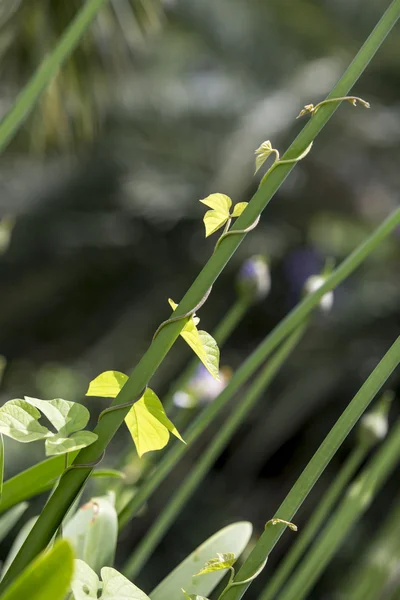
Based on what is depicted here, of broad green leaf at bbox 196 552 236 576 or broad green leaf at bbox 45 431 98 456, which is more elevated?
broad green leaf at bbox 45 431 98 456

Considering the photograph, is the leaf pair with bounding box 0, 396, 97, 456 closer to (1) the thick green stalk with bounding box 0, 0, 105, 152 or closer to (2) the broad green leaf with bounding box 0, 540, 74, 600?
(2) the broad green leaf with bounding box 0, 540, 74, 600

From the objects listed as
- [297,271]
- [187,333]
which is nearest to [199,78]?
[297,271]

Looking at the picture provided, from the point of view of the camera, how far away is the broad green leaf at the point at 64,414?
0.18 meters

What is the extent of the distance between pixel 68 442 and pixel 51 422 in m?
0.01

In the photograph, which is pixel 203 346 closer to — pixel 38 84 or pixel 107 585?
pixel 107 585

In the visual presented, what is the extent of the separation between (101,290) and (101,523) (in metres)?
1.67

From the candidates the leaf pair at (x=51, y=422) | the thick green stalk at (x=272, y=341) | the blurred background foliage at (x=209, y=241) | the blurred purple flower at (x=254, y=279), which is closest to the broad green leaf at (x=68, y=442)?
the leaf pair at (x=51, y=422)

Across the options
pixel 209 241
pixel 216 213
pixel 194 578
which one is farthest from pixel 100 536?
pixel 209 241

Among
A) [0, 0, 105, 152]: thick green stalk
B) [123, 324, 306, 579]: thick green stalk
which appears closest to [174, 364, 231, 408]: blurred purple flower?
[123, 324, 306, 579]: thick green stalk

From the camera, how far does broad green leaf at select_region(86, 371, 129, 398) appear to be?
0.19 metres

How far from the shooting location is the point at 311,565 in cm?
29

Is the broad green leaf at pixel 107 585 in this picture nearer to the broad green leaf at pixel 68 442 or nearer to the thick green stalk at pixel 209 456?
the broad green leaf at pixel 68 442

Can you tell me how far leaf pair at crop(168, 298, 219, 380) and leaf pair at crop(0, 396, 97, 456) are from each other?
0.03 meters

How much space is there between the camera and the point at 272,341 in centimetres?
27
